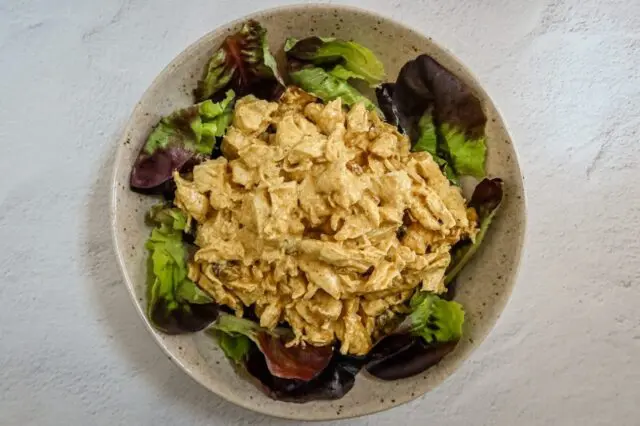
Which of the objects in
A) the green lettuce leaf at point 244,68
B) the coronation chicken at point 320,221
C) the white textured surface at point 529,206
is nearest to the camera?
the coronation chicken at point 320,221

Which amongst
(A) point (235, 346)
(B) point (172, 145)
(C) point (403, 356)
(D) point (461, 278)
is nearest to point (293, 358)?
(A) point (235, 346)

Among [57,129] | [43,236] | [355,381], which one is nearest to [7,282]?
[43,236]

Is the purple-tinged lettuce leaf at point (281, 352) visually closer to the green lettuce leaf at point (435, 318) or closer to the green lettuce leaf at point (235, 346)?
the green lettuce leaf at point (235, 346)

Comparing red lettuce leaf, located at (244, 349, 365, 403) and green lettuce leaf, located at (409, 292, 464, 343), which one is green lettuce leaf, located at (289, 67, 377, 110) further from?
red lettuce leaf, located at (244, 349, 365, 403)

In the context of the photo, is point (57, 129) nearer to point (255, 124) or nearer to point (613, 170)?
point (255, 124)

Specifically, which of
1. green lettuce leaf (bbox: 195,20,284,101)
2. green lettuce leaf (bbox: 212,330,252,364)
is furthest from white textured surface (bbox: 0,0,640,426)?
green lettuce leaf (bbox: 195,20,284,101)

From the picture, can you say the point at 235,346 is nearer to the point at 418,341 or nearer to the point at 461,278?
the point at 418,341

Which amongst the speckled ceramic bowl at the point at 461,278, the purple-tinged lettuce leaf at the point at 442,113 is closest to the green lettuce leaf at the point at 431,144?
the purple-tinged lettuce leaf at the point at 442,113
